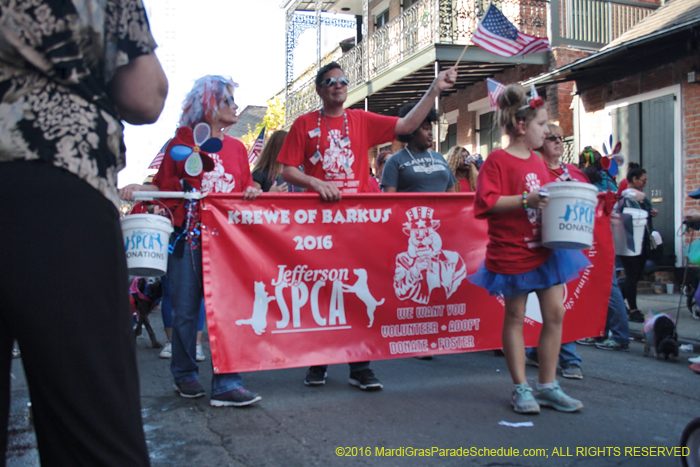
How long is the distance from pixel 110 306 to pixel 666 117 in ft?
37.5

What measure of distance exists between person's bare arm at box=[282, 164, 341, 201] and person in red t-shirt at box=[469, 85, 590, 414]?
99 centimetres

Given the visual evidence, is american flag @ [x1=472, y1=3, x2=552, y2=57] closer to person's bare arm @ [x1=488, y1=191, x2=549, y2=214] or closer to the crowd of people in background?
the crowd of people in background

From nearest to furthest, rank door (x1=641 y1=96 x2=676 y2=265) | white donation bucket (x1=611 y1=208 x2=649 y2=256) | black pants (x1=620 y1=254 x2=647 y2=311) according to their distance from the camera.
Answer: white donation bucket (x1=611 y1=208 x2=649 y2=256), black pants (x1=620 y1=254 x2=647 y2=311), door (x1=641 y1=96 x2=676 y2=265)

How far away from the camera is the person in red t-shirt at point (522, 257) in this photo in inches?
151

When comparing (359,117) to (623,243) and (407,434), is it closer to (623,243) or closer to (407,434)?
(407,434)

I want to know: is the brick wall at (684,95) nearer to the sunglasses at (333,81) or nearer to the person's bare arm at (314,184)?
the sunglasses at (333,81)

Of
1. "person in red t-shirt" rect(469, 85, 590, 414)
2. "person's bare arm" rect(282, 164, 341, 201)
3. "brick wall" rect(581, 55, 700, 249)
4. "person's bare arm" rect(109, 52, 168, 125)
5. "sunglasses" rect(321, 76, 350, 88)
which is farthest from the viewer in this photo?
"brick wall" rect(581, 55, 700, 249)

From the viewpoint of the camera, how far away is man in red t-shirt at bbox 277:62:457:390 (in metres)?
4.55

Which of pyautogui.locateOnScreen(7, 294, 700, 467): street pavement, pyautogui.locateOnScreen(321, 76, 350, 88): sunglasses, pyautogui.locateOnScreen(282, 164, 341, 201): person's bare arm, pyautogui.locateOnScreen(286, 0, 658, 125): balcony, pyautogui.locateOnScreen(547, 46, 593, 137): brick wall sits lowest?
pyautogui.locateOnScreen(7, 294, 700, 467): street pavement

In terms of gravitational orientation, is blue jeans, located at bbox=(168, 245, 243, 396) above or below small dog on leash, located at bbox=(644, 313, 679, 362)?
above

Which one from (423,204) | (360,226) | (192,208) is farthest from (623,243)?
(192,208)

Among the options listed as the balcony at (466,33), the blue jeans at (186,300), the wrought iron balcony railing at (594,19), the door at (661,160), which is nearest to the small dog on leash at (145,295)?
the blue jeans at (186,300)

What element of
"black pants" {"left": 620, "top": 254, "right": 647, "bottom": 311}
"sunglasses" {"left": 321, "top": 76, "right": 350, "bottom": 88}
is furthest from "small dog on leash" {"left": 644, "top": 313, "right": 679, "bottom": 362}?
"sunglasses" {"left": 321, "top": 76, "right": 350, "bottom": 88}

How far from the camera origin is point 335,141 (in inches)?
181
